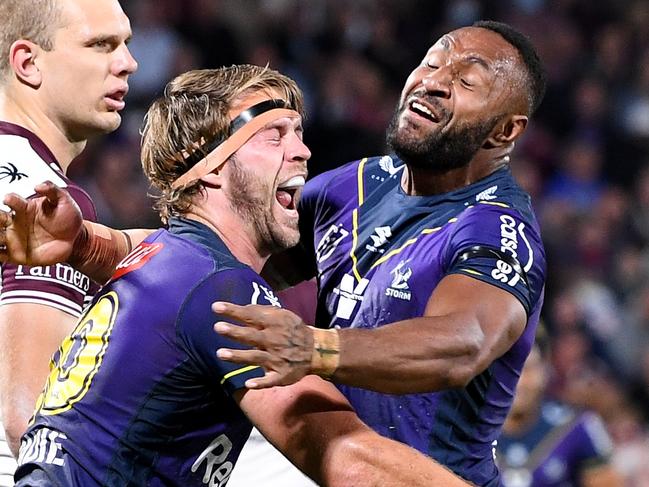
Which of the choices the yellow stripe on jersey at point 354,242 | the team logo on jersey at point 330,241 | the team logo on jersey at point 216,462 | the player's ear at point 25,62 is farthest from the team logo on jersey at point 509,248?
the player's ear at point 25,62

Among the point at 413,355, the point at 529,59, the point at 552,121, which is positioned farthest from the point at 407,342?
the point at 552,121

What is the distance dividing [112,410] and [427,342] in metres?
0.89

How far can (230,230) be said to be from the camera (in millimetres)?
3619

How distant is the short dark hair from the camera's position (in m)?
4.43

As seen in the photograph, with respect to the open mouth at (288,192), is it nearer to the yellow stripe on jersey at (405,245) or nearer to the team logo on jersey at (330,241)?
the yellow stripe on jersey at (405,245)

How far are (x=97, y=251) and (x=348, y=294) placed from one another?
90 centimetres

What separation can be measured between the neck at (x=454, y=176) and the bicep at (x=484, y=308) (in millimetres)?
650

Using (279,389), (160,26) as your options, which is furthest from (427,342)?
(160,26)

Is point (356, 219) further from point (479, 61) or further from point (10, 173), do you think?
point (10, 173)

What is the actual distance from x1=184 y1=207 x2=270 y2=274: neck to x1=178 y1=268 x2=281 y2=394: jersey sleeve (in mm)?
383

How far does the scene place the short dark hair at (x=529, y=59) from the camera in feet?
14.5

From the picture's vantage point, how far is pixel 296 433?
319 centimetres

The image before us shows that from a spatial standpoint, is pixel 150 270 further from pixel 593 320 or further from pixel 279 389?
pixel 593 320

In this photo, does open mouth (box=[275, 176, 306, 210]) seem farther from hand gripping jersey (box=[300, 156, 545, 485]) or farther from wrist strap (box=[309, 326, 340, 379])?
wrist strap (box=[309, 326, 340, 379])
